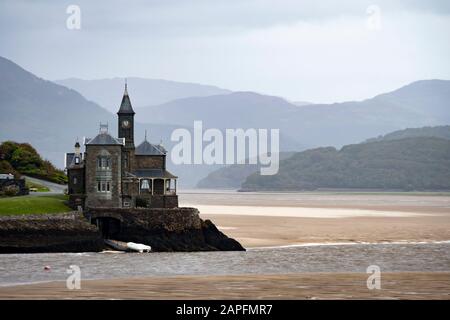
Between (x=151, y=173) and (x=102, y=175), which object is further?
(x=151, y=173)

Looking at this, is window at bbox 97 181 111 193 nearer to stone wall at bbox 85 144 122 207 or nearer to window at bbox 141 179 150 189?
stone wall at bbox 85 144 122 207

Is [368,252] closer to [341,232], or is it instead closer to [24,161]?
[341,232]

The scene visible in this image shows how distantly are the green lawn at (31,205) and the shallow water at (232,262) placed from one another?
5.79 metres

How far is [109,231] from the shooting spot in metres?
79.1

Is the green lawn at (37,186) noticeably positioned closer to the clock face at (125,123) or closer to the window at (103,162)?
the clock face at (125,123)

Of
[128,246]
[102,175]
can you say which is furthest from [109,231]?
[128,246]

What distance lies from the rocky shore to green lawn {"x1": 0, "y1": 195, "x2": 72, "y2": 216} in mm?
1945

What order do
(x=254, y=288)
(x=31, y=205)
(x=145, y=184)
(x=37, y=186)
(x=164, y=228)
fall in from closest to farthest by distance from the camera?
(x=254, y=288)
(x=31, y=205)
(x=164, y=228)
(x=145, y=184)
(x=37, y=186)

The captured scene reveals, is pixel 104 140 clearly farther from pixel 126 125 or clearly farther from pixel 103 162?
pixel 126 125

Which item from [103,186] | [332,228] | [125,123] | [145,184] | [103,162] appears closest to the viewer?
[103,162]

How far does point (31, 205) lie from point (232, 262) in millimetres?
18833

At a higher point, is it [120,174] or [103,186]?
[120,174]

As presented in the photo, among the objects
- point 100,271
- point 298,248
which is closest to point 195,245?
point 298,248
